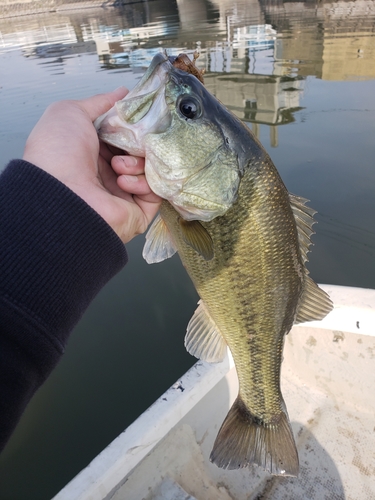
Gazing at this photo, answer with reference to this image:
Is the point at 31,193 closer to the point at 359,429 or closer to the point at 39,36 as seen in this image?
the point at 359,429

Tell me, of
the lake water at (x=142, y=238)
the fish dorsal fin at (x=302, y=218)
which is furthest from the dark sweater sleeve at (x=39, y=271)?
the lake water at (x=142, y=238)

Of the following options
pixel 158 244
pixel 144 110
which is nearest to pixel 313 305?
pixel 158 244

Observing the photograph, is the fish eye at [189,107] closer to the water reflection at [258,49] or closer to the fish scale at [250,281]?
the fish scale at [250,281]

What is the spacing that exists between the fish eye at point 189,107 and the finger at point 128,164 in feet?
0.87

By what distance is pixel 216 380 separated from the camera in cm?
230

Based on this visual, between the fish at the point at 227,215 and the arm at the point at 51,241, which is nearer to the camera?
the arm at the point at 51,241

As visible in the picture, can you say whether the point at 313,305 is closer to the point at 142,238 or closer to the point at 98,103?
the point at 98,103

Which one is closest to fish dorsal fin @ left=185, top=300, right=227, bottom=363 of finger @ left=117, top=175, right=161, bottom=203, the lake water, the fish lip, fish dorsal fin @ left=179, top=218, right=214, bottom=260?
fish dorsal fin @ left=179, top=218, right=214, bottom=260

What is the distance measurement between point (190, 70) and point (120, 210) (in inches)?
28.2

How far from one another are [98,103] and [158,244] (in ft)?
2.47

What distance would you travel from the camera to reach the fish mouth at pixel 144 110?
57.4 inches

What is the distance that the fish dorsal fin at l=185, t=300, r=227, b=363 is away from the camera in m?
1.86

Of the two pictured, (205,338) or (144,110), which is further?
(205,338)

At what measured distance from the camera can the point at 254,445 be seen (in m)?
1.79
